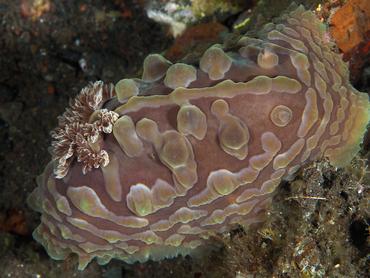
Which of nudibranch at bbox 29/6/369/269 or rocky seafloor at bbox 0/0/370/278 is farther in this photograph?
rocky seafloor at bbox 0/0/370/278

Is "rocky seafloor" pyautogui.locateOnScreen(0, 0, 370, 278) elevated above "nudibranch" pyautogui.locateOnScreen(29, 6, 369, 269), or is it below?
below

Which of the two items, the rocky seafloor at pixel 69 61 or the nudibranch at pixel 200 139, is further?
the rocky seafloor at pixel 69 61

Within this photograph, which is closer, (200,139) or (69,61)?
(200,139)

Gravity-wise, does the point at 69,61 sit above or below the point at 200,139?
below

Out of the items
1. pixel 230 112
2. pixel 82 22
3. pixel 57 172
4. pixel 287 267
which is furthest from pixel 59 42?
pixel 287 267

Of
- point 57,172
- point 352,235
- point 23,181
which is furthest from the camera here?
point 23,181

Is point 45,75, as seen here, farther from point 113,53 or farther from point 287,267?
point 287,267

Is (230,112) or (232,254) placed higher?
(230,112)

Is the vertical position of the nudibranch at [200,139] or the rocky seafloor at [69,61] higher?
the nudibranch at [200,139]
